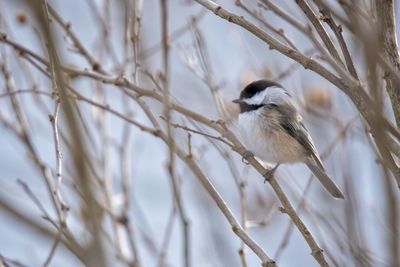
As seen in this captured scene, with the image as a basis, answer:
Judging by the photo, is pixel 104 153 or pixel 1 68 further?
pixel 104 153

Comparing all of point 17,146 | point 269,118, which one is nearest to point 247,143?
point 269,118

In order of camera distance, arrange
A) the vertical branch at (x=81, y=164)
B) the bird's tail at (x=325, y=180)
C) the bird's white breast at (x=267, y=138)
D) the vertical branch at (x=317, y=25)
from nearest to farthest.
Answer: the vertical branch at (x=81, y=164), the vertical branch at (x=317, y=25), the bird's tail at (x=325, y=180), the bird's white breast at (x=267, y=138)

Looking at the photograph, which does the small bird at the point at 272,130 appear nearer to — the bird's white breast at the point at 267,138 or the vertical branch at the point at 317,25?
the bird's white breast at the point at 267,138

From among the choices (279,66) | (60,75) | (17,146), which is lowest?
(60,75)

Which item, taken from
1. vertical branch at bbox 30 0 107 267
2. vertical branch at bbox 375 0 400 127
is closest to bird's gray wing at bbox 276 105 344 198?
vertical branch at bbox 375 0 400 127

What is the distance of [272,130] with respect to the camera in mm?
3656

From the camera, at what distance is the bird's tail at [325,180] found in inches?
135

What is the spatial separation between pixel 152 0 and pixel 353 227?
2.08m

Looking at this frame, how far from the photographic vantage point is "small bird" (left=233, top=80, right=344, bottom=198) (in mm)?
3637

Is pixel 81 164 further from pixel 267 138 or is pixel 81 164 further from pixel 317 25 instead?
pixel 267 138

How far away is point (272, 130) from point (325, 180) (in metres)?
0.45

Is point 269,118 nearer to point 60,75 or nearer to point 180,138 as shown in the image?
point 180,138

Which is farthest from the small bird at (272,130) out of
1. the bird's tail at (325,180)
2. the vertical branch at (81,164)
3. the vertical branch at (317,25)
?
the vertical branch at (81,164)

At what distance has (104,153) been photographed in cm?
348
